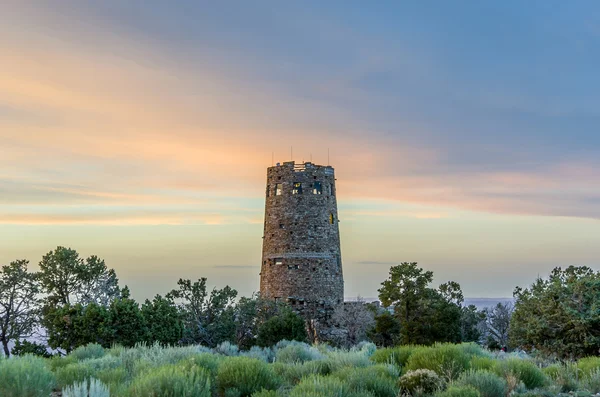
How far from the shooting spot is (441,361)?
15.8 m

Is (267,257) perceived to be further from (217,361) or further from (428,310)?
(217,361)

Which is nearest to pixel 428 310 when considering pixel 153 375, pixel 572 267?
pixel 572 267

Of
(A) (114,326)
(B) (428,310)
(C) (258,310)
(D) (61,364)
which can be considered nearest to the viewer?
(D) (61,364)

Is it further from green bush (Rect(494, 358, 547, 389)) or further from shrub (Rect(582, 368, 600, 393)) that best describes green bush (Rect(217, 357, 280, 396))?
shrub (Rect(582, 368, 600, 393))

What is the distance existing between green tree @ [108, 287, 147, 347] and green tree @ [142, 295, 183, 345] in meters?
0.50

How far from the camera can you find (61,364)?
18250mm

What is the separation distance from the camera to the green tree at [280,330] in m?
39.4

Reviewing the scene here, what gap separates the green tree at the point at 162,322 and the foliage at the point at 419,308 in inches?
485

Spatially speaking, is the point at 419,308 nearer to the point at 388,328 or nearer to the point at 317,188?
the point at 388,328

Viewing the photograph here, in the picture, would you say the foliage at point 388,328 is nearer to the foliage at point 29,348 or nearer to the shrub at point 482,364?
the foliage at point 29,348

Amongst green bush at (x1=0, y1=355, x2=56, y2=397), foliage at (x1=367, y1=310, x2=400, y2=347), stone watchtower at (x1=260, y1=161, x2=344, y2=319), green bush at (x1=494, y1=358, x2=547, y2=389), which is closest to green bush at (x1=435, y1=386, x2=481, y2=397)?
green bush at (x1=494, y1=358, x2=547, y2=389)

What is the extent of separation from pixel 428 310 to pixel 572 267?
1109 centimetres

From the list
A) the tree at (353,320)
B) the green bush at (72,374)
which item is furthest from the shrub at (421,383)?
the tree at (353,320)

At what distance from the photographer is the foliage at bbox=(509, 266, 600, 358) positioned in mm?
24812
